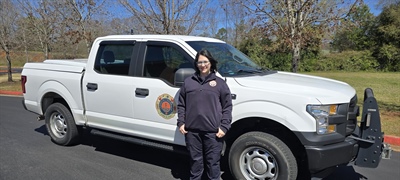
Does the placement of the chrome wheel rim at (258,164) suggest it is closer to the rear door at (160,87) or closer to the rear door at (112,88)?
the rear door at (160,87)

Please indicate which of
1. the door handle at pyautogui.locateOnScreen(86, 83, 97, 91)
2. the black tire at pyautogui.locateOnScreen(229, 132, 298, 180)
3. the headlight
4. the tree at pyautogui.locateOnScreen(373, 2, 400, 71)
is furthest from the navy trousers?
the tree at pyautogui.locateOnScreen(373, 2, 400, 71)

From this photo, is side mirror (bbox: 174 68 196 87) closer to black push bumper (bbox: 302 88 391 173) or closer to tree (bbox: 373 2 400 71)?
black push bumper (bbox: 302 88 391 173)

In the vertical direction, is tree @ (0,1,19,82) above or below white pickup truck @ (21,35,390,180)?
above

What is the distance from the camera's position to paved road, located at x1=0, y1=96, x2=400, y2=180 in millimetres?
4238

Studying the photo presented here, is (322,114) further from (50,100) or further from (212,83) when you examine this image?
(50,100)

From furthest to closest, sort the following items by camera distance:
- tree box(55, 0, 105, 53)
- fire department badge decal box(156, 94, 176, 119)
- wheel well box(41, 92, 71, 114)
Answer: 1. tree box(55, 0, 105, 53)
2. wheel well box(41, 92, 71, 114)
3. fire department badge decal box(156, 94, 176, 119)

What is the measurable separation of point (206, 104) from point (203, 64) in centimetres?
42

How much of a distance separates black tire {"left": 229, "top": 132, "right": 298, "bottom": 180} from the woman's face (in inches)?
36.6

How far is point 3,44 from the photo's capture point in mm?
15984

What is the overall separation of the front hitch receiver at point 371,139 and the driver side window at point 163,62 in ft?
7.19

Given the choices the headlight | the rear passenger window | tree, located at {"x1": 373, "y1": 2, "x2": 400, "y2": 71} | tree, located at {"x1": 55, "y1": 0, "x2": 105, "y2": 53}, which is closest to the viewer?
the headlight

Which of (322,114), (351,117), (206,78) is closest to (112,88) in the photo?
(206,78)

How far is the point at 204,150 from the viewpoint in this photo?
3475 mm

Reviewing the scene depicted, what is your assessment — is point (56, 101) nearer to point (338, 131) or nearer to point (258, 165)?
point (258, 165)
